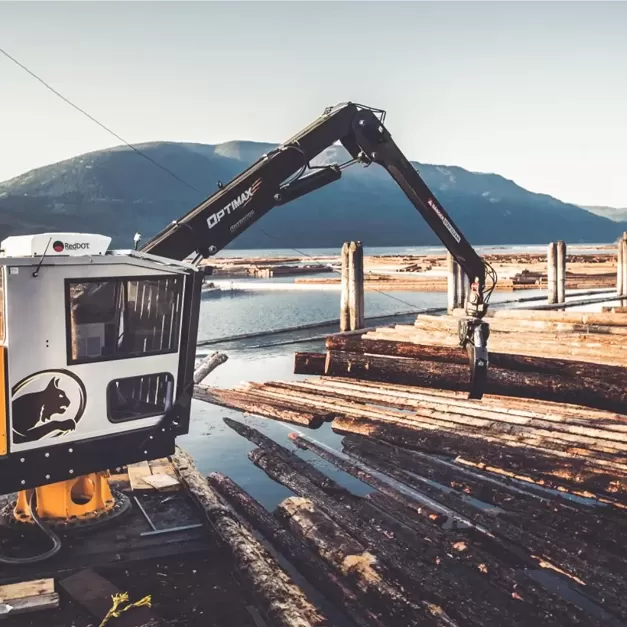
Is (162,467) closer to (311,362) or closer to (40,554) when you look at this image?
(40,554)

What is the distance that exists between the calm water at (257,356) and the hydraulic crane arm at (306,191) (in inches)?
145

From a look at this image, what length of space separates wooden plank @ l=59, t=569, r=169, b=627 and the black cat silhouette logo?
1.63 m

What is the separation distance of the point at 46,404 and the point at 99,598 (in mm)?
2239

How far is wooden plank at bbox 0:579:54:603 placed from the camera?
701 cm

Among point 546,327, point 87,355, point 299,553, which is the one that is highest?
point 87,355

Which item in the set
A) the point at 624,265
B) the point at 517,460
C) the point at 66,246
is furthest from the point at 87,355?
the point at 624,265

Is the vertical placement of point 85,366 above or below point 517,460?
above

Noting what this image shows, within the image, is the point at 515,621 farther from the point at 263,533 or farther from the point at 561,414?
the point at 561,414

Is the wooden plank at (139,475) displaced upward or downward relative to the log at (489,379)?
downward

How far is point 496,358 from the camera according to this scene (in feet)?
45.2

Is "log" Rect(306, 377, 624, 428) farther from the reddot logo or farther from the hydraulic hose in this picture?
the reddot logo

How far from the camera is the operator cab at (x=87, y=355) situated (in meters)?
7.61

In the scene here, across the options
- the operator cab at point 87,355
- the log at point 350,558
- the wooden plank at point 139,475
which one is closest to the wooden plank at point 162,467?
the wooden plank at point 139,475

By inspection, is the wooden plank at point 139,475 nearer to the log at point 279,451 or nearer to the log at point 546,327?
the log at point 279,451
